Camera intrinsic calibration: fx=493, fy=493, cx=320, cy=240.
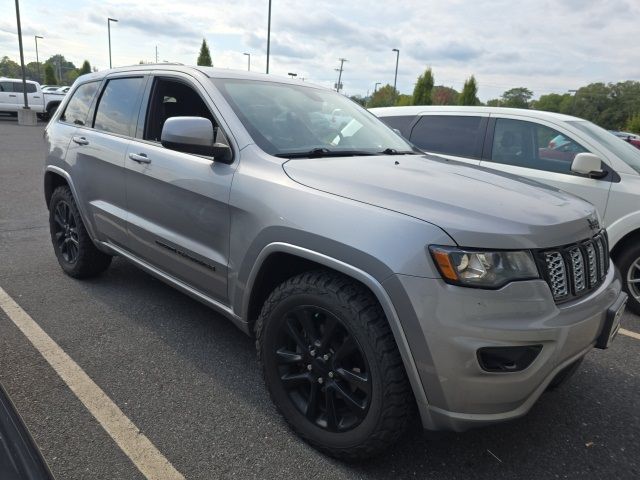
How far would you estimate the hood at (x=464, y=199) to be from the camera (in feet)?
6.14

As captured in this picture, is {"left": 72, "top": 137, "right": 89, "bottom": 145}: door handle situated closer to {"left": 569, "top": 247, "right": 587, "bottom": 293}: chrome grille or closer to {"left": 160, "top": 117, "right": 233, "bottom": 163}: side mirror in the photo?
{"left": 160, "top": 117, "right": 233, "bottom": 163}: side mirror

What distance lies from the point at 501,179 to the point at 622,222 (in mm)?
2333

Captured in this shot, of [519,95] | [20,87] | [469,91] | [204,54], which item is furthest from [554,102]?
[20,87]

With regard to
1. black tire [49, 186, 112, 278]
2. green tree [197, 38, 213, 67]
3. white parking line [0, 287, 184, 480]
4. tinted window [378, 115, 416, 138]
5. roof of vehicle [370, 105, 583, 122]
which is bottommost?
white parking line [0, 287, 184, 480]

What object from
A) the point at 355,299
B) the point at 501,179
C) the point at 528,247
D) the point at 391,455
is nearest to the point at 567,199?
the point at 501,179

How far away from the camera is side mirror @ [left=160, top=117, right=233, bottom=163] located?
2.50m

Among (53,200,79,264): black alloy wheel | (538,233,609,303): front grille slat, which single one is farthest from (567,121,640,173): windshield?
(53,200,79,264): black alloy wheel

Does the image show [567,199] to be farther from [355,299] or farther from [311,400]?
[311,400]

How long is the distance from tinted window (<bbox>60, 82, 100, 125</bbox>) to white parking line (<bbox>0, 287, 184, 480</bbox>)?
1701 millimetres

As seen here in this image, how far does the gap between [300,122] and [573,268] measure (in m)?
1.69

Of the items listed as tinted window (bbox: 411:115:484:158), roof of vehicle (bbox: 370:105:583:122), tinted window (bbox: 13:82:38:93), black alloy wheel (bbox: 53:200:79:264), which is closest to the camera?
black alloy wheel (bbox: 53:200:79:264)

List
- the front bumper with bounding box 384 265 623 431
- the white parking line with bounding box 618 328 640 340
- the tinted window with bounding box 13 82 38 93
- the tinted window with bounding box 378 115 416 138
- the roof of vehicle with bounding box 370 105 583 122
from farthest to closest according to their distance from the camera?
1. the tinted window with bounding box 13 82 38 93
2. the tinted window with bounding box 378 115 416 138
3. the roof of vehicle with bounding box 370 105 583 122
4. the white parking line with bounding box 618 328 640 340
5. the front bumper with bounding box 384 265 623 431

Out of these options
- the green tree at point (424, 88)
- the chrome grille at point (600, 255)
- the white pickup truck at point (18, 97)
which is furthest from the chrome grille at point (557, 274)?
the green tree at point (424, 88)

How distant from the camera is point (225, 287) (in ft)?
8.71
